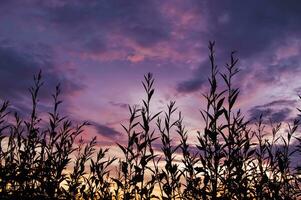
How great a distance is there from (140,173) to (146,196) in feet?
2.80

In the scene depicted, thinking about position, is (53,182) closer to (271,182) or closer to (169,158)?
(169,158)

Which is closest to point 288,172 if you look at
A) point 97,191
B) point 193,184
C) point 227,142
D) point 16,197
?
point 193,184

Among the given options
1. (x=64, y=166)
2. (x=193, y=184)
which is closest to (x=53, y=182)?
(x=64, y=166)

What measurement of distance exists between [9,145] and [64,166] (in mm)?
1389

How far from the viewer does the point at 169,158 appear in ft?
29.6

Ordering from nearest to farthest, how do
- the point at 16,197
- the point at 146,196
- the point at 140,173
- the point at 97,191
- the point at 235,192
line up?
the point at 16,197, the point at 235,192, the point at 140,173, the point at 146,196, the point at 97,191

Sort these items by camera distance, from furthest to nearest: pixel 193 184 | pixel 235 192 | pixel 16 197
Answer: pixel 193 184 < pixel 235 192 < pixel 16 197

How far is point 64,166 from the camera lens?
909cm

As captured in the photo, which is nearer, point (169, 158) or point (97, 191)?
point (169, 158)

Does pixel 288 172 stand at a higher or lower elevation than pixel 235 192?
higher

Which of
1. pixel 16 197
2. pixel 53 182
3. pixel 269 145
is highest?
pixel 269 145

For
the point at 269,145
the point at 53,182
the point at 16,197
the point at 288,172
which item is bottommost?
the point at 16,197

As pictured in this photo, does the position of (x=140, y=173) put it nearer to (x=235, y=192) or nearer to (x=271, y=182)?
(x=235, y=192)

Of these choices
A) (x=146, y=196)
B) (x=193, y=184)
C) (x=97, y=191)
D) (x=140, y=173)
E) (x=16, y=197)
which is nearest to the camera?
(x=16, y=197)
